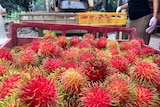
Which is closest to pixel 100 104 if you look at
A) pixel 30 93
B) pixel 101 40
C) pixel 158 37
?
pixel 30 93

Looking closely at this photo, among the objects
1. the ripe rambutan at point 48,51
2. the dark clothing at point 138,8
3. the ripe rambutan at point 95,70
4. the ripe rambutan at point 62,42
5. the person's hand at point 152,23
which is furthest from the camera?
the dark clothing at point 138,8

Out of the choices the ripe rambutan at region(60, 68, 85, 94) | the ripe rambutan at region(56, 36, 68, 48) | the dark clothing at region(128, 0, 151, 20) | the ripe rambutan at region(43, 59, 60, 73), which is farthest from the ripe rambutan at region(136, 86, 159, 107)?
the dark clothing at region(128, 0, 151, 20)

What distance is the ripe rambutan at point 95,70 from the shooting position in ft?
1.81

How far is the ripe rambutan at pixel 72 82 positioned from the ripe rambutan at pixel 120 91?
60 millimetres

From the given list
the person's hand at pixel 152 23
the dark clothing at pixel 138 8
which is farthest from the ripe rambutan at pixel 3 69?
the dark clothing at pixel 138 8

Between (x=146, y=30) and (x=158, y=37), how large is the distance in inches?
64.9

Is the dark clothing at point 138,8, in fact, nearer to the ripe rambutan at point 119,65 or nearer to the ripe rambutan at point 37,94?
the ripe rambutan at point 119,65

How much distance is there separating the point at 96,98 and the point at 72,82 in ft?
0.26

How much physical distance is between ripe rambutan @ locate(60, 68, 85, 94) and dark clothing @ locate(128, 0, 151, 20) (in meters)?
1.83

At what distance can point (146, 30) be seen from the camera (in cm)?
221

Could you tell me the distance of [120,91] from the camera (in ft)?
1.64

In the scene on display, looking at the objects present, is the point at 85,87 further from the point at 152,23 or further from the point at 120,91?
the point at 152,23

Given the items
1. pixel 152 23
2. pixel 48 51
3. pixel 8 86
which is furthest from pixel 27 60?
pixel 152 23

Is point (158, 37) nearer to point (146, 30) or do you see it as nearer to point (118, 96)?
point (146, 30)
